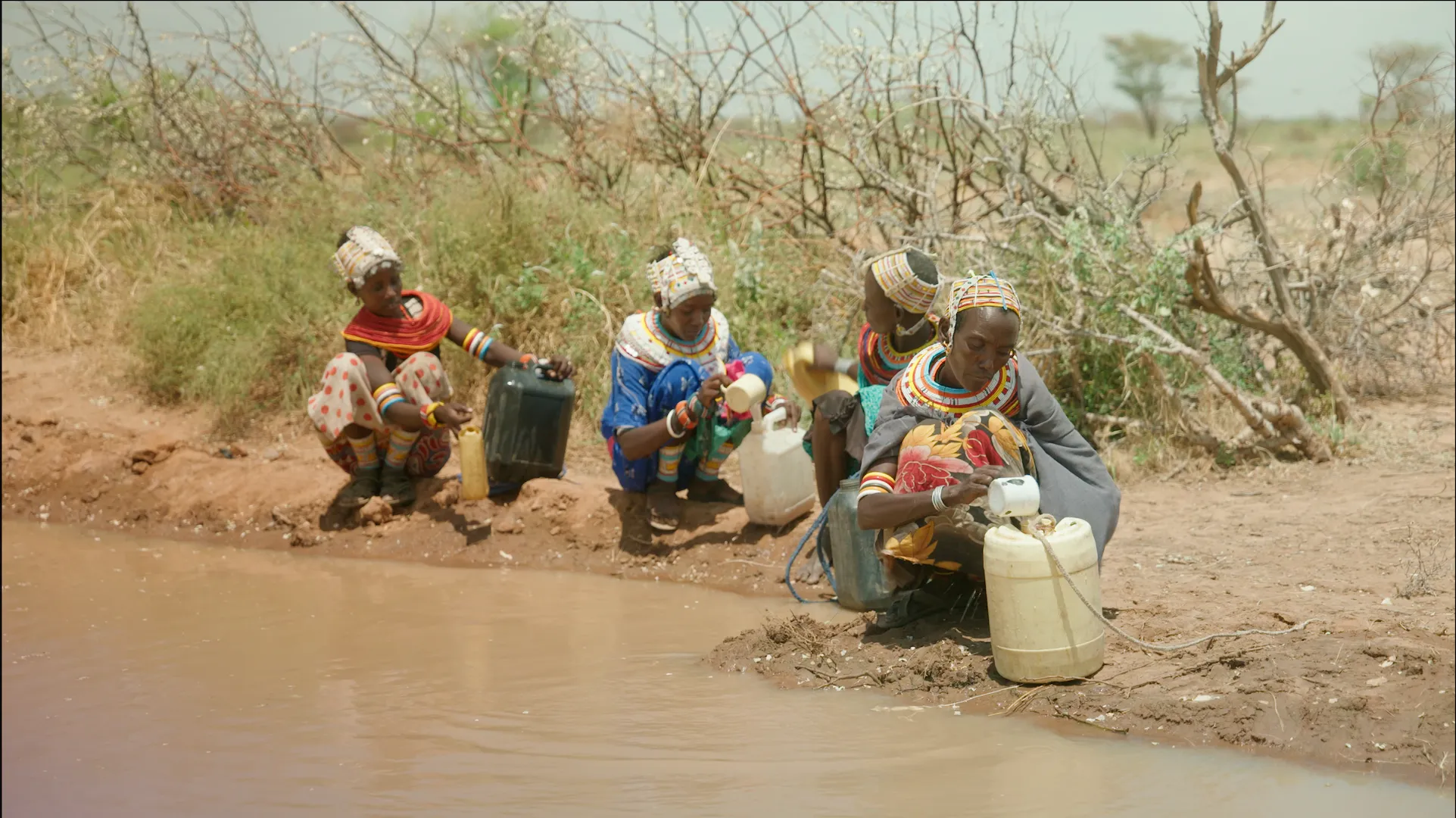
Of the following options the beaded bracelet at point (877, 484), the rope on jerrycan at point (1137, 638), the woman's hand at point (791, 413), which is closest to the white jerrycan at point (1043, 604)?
the rope on jerrycan at point (1137, 638)

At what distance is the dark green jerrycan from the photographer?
6.25m

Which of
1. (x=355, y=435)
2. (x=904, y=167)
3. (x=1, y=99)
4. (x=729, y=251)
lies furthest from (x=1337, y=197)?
(x=1, y=99)

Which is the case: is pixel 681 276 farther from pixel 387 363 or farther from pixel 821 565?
pixel 387 363

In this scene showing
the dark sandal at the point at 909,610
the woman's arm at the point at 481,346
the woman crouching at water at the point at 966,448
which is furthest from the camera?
the woman's arm at the point at 481,346

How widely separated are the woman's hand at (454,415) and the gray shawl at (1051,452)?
2.35 m

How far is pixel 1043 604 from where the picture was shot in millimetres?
3721

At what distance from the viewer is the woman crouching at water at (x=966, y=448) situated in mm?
3895

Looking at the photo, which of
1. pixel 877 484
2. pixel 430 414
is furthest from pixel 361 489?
pixel 877 484

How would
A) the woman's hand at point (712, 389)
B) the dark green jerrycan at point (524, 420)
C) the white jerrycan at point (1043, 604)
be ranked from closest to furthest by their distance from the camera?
the white jerrycan at point (1043, 604)
the woman's hand at point (712, 389)
the dark green jerrycan at point (524, 420)

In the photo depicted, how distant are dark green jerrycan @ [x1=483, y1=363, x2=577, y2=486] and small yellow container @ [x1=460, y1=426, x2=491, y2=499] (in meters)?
0.10

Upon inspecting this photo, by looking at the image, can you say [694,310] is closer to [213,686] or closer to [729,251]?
[213,686]

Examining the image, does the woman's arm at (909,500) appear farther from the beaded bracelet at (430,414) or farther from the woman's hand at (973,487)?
the beaded bracelet at (430,414)

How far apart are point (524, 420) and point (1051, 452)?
285 cm

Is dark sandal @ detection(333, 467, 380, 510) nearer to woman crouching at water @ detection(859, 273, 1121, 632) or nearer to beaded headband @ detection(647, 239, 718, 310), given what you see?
beaded headband @ detection(647, 239, 718, 310)
